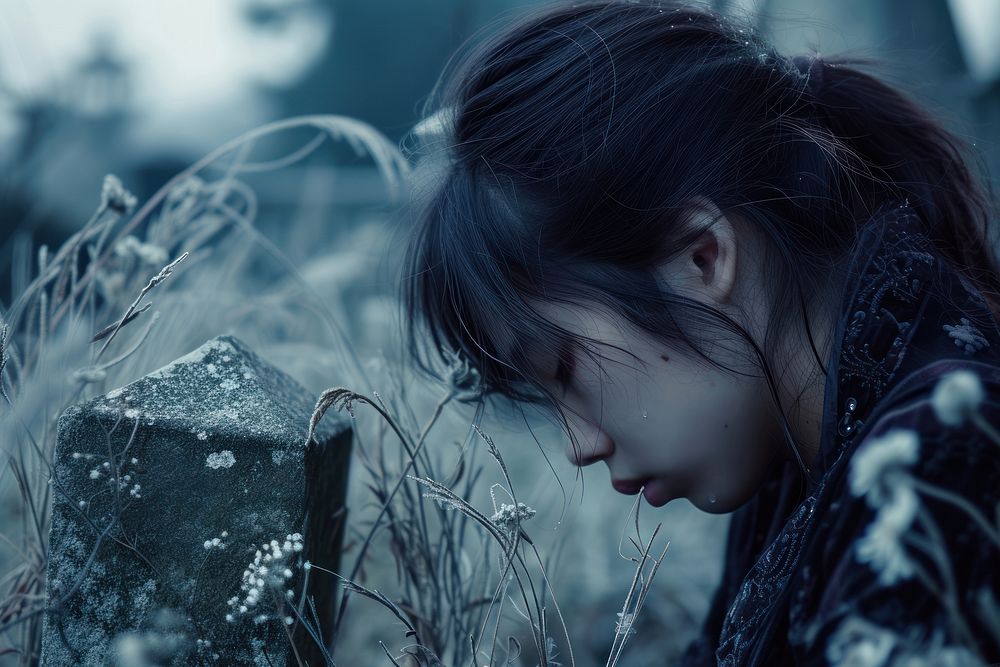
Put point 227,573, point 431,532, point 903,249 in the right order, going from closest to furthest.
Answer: point 227,573
point 903,249
point 431,532

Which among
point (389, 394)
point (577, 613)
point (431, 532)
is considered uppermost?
point (389, 394)

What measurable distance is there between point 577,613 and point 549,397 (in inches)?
31.0

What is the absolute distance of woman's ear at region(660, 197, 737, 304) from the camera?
2.72 ft

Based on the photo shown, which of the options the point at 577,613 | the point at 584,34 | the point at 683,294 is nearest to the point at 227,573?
the point at 683,294

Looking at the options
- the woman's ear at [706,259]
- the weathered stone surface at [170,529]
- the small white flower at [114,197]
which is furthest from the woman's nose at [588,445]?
the small white flower at [114,197]

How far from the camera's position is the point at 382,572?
1493 millimetres

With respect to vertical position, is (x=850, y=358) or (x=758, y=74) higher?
(x=758, y=74)

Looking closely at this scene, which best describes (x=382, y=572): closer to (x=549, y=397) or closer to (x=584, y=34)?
(x=549, y=397)

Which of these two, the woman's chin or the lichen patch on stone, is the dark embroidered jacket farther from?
the lichen patch on stone

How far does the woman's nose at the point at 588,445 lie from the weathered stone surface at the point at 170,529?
0.32 meters

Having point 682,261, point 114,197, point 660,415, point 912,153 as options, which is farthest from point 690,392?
point 114,197

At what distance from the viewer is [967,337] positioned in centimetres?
74

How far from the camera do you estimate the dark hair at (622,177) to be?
A: 0.85 metres

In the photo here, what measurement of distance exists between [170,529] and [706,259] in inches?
24.2
